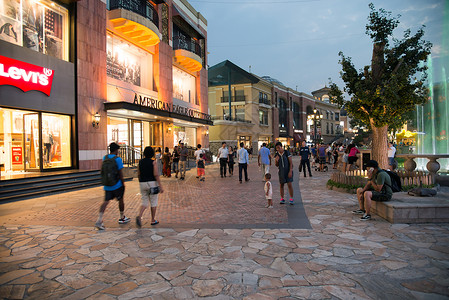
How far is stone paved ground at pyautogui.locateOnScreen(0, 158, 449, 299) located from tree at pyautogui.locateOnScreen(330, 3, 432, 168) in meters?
5.13

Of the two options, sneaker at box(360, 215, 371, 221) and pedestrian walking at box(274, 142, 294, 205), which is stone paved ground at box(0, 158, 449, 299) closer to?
sneaker at box(360, 215, 371, 221)

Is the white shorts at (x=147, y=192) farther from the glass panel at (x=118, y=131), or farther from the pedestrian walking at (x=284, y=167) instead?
the glass panel at (x=118, y=131)

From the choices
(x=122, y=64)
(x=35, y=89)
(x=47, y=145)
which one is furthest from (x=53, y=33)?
(x=47, y=145)

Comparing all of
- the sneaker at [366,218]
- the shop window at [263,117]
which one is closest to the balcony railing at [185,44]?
the sneaker at [366,218]

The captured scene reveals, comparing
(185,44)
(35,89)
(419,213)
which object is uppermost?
(185,44)

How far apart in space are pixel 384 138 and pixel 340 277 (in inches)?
334

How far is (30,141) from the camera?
12750mm

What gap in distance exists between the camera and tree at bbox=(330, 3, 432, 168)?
31.7ft

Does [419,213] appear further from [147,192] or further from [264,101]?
[264,101]

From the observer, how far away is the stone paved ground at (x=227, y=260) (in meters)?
3.31

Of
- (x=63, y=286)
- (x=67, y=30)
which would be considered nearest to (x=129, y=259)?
(x=63, y=286)

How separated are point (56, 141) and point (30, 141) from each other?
1.02 m

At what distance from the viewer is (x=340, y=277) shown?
3.60 meters

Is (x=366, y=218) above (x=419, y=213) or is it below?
below
